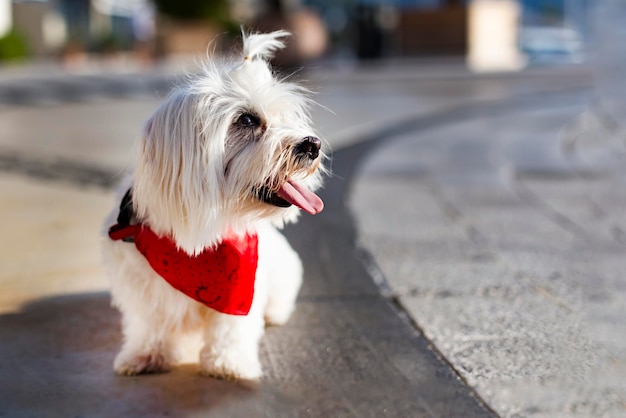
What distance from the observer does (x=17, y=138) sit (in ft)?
39.2

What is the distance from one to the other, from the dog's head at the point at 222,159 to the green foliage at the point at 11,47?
94.6 ft

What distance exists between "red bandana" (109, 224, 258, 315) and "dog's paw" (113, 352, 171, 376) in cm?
33

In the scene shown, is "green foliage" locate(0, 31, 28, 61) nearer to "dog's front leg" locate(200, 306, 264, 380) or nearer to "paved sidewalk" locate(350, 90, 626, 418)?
"paved sidewalk" locate(350, 90, 626, 418)

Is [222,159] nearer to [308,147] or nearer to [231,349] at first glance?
[308,147]

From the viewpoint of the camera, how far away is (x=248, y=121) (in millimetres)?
3434

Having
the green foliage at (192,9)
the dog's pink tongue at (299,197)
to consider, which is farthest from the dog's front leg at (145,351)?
the green foliage at (192,9)

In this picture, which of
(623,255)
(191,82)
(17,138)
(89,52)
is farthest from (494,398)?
(89,52)

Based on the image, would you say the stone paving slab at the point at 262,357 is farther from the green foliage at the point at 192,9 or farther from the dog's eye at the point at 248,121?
the green foliage at the point at 192,9

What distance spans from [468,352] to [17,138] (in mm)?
9377

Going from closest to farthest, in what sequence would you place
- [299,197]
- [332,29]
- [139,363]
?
[299,197]
[139,363]
[332,29]

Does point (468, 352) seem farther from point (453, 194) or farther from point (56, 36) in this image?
point (56, 36)

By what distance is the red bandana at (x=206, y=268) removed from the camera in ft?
11.8

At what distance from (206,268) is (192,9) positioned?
3071 centimetres

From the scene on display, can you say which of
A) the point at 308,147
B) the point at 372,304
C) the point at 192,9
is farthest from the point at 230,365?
the point at 192,9
